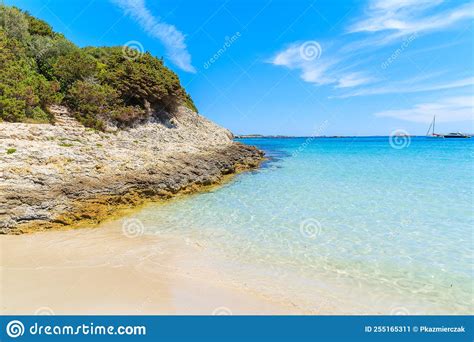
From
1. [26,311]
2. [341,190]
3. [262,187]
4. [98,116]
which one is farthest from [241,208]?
[98,116]

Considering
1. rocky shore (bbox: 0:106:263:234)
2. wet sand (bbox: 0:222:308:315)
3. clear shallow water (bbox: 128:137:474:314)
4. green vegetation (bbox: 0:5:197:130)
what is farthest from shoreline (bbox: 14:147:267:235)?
green vegetation (bbox: 0:5:197:130)

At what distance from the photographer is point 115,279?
6.54m

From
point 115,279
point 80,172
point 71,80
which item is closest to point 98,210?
point 80,172

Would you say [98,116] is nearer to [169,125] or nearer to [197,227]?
[169,125]

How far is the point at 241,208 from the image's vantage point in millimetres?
13133

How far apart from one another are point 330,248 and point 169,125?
2039 cm

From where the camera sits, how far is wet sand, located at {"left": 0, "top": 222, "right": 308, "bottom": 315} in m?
5.47

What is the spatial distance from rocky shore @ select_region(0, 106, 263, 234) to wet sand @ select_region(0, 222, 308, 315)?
141 centimetres

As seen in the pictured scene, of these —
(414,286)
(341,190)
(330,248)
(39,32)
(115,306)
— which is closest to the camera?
(115,306)

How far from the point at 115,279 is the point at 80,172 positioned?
7581 millimetres

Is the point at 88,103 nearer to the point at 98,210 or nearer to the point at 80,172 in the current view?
the point at 80,172

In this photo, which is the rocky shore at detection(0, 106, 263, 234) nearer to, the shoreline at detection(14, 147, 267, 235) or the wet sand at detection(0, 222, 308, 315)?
the shoreline at detection(14, 147, 267, 235)

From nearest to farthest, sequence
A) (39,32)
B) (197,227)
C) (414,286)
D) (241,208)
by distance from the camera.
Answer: (414,286), (197,227), (241,208), (39,32)
